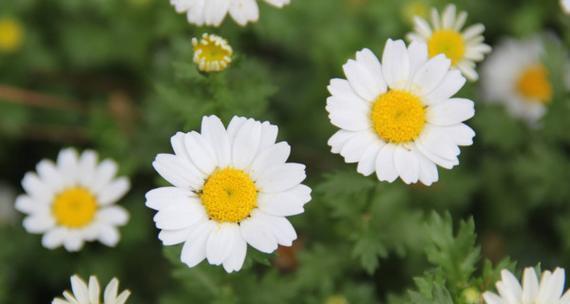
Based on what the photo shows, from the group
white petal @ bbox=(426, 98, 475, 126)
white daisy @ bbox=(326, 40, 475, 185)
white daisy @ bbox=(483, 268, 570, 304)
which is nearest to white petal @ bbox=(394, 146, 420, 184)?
white daisy @ bbox=(326, 40, 475, 185)

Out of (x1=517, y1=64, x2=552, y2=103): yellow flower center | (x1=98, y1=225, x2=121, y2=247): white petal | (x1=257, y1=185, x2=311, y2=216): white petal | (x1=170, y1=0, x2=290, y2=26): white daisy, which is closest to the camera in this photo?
(x1=257, y1=185, x2=311, y2=216): white petal

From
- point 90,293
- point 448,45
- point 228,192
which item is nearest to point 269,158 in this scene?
point 228,192

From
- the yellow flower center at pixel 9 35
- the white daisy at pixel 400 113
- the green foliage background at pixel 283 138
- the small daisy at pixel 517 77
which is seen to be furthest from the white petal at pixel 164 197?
the small daisy at pixel 517 77

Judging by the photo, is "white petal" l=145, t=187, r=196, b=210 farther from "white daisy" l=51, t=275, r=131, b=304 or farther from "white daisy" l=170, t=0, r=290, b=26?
"white daisy" l=170, t=0, r=290, b=26

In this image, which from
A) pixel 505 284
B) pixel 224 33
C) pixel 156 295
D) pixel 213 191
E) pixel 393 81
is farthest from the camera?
pixel 156 295

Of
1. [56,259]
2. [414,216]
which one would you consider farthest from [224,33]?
[56,259]

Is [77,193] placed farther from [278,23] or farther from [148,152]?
[278,23]
